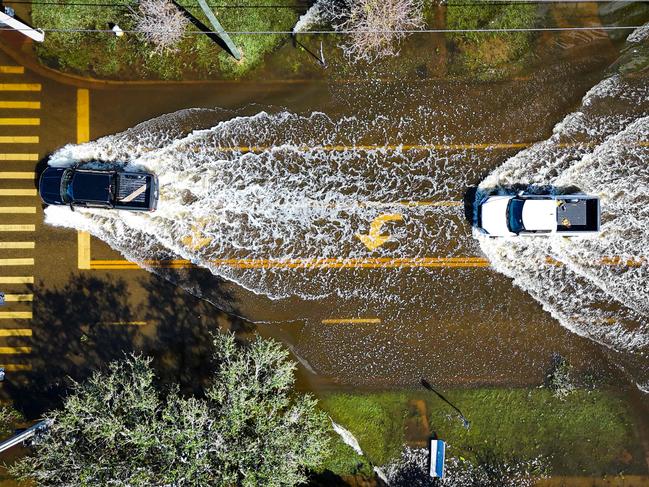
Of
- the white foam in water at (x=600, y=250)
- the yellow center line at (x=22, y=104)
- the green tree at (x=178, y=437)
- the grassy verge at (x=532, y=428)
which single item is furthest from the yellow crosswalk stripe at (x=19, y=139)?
the white foam in water at (x=600, y=250)

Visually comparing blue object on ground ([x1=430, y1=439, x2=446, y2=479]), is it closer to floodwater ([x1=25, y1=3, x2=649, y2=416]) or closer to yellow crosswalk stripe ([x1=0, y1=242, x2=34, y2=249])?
floodwater ([x1=25, y1=3, x2=649, y2=416])

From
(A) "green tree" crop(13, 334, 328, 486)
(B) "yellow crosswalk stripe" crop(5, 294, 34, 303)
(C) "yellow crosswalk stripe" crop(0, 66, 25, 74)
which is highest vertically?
(C) "yellow crosswalk stripe" crop(0, 66, 25, 74)

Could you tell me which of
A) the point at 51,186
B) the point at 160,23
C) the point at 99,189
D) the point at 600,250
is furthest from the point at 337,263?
the point at 160,23

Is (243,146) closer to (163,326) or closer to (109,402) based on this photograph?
(163,326)

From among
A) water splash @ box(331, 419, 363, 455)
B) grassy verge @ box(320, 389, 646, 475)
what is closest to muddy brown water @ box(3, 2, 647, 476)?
grassy verge @ box(320, 389, 646, 475)

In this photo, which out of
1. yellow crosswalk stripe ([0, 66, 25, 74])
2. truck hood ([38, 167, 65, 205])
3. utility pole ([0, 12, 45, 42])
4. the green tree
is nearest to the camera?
the green tree

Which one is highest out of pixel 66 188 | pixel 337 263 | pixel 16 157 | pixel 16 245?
pixel 16 157

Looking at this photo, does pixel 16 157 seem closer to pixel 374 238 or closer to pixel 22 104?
pixel 22 104

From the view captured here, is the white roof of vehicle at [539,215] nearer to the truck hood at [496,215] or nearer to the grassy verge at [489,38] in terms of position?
the truck hood at [496,215]
